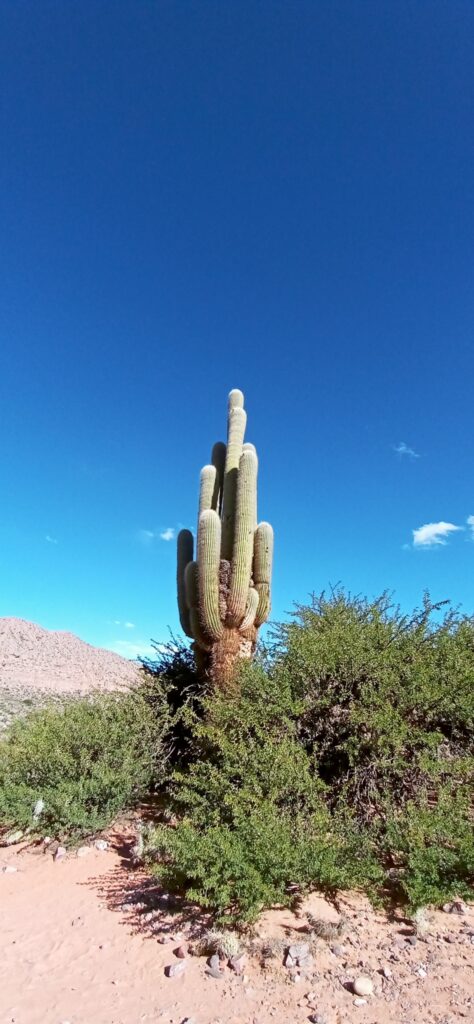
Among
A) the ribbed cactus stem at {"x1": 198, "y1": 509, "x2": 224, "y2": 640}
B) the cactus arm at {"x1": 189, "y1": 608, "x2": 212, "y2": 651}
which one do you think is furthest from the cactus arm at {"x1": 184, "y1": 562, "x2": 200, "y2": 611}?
the ribbed cactus stem at {"x1": 198, "y1": 509, "x2": 224, "y2": 640}

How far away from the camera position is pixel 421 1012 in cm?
313

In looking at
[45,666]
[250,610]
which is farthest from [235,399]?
[45,666]

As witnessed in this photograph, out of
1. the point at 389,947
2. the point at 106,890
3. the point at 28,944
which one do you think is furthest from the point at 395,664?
the point at 28,944

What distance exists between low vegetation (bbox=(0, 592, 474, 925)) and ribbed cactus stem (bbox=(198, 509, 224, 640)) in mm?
846

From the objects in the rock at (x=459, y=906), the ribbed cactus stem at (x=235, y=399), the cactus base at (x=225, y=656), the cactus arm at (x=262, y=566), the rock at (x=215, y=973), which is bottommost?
the rock at (x=215, y=973)

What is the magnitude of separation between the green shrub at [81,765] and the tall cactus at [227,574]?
1.19 m

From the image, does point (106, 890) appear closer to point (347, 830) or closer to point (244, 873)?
point (244, 873)

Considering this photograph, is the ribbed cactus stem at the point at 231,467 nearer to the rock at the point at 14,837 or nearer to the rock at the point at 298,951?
the rock at the point at 14,837

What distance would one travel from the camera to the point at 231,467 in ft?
30.0

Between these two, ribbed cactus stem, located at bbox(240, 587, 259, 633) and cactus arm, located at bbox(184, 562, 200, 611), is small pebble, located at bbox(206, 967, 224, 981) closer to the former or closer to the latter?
ribbed cactus stem, located at bbox(240, 587, 259, 633)

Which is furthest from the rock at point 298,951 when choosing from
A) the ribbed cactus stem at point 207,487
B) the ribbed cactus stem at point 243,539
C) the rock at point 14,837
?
the ribbed cactus stem at point 207,487

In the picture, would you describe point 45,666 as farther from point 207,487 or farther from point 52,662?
point 207,487

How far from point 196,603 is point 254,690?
185 centimetres

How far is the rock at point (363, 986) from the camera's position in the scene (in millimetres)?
3311
